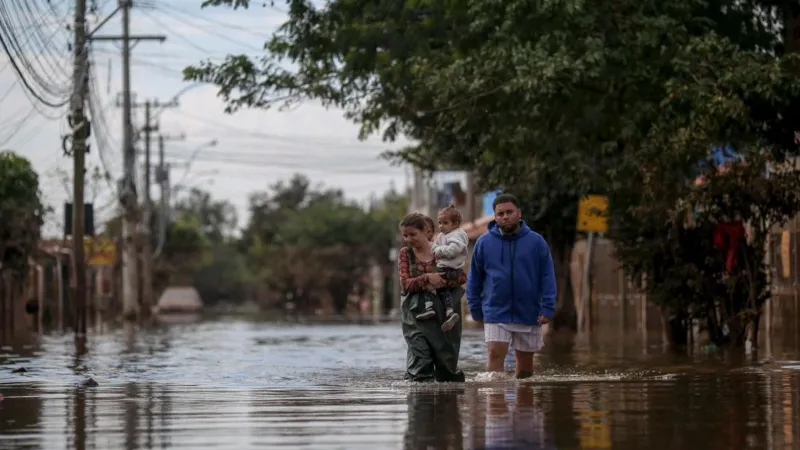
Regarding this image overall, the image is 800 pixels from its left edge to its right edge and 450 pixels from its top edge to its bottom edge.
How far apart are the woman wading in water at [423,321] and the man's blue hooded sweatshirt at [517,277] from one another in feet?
1.08

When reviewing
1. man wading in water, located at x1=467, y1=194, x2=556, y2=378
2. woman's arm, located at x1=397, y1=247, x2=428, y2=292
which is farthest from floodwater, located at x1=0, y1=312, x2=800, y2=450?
woman's arm, located at x1=397, y1=247, x2=428, y2=292

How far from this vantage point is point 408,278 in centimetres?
1562

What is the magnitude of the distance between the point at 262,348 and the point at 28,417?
17.6m

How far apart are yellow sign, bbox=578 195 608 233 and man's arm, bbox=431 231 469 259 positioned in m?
14.9

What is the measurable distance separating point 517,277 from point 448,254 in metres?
0.62

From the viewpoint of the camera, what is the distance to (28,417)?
12086 millimetres

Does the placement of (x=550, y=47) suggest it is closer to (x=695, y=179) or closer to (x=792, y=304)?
(x=695, y=179)

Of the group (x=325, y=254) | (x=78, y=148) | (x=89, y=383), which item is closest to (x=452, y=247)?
(x=89, y=383)

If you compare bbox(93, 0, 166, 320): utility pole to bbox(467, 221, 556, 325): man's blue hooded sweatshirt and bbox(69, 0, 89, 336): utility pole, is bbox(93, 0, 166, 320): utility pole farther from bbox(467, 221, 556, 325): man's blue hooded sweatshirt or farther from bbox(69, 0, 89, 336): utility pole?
bbox(467, 221, 556, 325): man's blue hooded sweatshirt

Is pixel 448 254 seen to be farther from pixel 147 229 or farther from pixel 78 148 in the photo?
pixel 147 229

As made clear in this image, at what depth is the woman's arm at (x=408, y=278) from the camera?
613 inches

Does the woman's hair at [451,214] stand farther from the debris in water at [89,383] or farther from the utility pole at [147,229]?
the utility pole at [147,229]

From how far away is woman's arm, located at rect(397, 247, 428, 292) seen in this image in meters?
15.6

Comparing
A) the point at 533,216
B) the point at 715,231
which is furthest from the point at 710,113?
the point at 533,216
